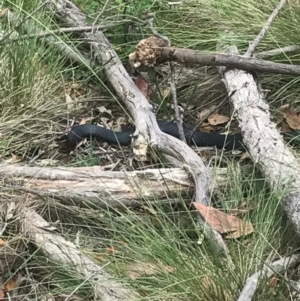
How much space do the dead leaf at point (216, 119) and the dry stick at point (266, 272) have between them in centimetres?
114

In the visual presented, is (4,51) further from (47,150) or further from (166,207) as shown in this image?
(166,207)

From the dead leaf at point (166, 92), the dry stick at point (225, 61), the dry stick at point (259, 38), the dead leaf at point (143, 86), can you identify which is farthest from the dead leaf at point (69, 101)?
the dry stick at point (259, 38)

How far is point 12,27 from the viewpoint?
142 inches

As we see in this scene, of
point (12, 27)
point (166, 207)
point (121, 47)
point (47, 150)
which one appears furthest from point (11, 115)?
point (166, 207)

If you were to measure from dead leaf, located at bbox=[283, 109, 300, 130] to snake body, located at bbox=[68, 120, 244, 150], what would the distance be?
0.30 meters

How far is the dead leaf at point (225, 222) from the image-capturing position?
2.38 m

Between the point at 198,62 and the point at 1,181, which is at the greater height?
the point at 198,62

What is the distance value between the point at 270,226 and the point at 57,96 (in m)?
1.50

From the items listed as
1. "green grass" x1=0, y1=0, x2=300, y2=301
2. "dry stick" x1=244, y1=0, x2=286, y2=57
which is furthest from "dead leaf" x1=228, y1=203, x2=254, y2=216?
"dry stick" x1=244, y1=0, x2=286, y2=57

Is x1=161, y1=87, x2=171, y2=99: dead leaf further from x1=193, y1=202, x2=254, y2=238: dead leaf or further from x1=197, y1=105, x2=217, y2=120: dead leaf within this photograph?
x1=193, y1=202, x2=254, y2=238: dead leaf

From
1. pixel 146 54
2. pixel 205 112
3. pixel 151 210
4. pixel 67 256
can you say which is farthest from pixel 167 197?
pixel 205 112

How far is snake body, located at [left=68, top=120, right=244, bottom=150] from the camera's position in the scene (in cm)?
312

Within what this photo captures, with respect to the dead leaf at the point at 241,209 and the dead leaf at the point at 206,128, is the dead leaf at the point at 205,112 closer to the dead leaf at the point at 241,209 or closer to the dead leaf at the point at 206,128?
the dead leaf at the point at 206,128

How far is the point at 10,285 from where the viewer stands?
2551mm
